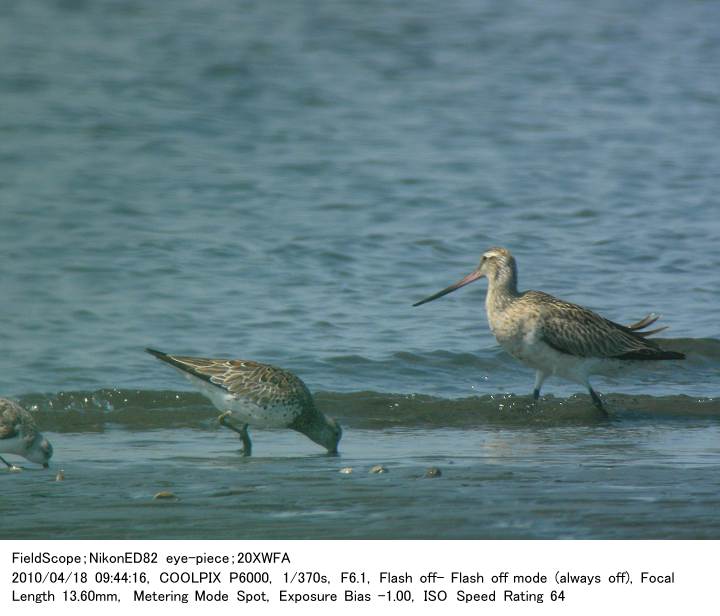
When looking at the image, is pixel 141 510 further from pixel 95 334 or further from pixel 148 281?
pixel 148 281

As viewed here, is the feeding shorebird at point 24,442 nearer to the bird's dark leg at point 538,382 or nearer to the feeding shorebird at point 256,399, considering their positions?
the feeding shorebird at point 256,399

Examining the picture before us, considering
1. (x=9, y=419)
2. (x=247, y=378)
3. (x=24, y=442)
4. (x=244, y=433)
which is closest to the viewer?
(x=24, y=442)

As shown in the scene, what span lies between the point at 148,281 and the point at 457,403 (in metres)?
4.22

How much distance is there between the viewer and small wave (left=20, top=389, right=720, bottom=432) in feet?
33.6

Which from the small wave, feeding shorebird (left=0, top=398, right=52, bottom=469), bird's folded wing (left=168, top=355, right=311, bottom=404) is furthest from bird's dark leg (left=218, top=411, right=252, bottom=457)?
feeding shorebird (left=0, top=398, right=52, bottom=469)

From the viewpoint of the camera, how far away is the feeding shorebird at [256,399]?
9.18m

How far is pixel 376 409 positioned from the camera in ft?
35.0

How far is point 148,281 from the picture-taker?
13992 mm

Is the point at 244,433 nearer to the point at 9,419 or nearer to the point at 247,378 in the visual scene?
the point at 247,378

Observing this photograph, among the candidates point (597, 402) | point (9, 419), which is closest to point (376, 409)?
point (597, 402)

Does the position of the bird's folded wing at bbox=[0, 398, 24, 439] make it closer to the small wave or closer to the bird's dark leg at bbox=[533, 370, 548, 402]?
the small wave

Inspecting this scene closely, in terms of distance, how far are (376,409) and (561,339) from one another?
4.89ft
